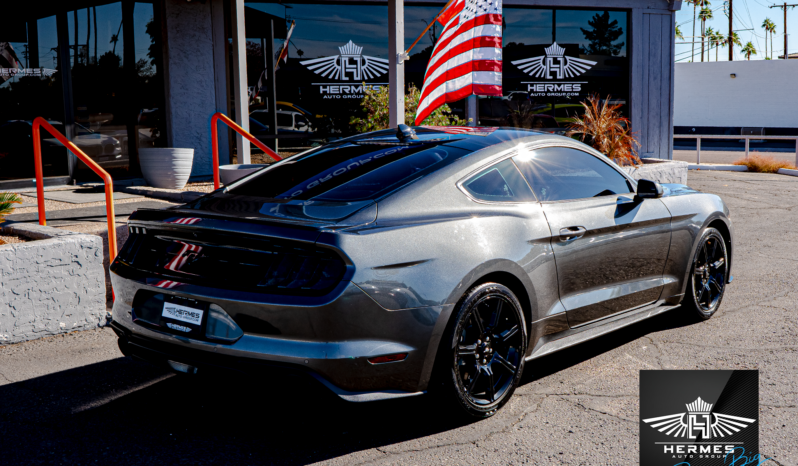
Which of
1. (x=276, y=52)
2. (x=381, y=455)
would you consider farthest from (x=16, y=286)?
(x=276, y=52)

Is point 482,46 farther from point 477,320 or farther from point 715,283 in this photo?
point 477,320

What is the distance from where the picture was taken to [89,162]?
20.2ft

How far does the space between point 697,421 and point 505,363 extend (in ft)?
3.19

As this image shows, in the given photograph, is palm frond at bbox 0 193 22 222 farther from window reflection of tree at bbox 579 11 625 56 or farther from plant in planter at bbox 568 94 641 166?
window reflection of tree at bbox 579 11 625 56

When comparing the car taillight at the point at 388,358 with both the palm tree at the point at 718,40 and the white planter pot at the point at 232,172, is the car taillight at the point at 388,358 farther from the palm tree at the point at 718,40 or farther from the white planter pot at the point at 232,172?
the palm tree at the point at 718,40

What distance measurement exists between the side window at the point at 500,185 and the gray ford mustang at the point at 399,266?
1cm

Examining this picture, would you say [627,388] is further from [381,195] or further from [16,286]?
[16,286]

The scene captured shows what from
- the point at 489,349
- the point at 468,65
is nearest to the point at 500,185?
the point at 489,349

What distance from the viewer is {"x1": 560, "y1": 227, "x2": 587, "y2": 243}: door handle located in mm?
4195

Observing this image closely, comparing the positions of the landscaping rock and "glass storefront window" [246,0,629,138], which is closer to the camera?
the landscaping rock

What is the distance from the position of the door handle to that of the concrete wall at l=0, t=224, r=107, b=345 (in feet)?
11.4

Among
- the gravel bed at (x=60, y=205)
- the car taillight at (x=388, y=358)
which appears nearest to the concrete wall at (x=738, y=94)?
the gravel bed at (x=60, y=205)

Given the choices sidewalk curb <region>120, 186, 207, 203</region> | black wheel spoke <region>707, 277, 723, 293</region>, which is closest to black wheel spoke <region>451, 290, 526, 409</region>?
black wheel spoke <region>707, 277, 723, 293</region>

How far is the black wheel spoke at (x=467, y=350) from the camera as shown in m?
3.59
